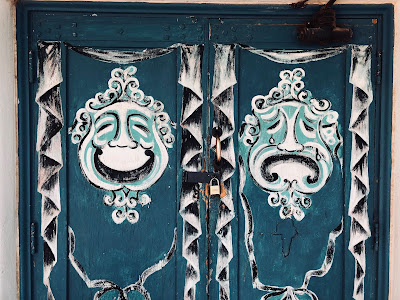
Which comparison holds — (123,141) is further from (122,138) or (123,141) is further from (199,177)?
(199,177)

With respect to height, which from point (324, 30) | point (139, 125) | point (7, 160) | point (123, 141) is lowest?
point (7, 160)

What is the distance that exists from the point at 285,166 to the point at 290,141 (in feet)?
0.53

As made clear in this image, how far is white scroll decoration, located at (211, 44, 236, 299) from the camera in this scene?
7.63 feet

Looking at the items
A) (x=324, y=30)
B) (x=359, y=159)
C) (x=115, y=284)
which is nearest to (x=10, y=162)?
(x=115, y=284)

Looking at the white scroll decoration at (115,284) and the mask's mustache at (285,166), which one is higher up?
the mask's mustache at (285,166)

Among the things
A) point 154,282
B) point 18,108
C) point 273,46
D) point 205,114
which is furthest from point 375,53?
point 18,108

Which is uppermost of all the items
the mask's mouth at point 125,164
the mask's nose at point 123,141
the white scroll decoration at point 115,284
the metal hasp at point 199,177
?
the mask's nose at point 123,141

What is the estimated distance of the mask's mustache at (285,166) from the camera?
236 cm

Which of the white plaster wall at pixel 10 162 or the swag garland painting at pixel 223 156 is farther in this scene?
the swag garland painting at pixel 223 156

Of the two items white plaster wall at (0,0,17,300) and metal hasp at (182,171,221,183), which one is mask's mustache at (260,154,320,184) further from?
white plaster wall at (0,0,17,300)

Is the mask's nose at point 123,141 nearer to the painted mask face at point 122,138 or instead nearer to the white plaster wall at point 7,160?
the painted mask face at point 122,138

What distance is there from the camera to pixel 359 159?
2.35 m

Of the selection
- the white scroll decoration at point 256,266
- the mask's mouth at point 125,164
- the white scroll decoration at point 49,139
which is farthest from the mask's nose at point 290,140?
the white scroll decoration at point 49,139

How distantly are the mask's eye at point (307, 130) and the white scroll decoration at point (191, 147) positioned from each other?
646 mm
